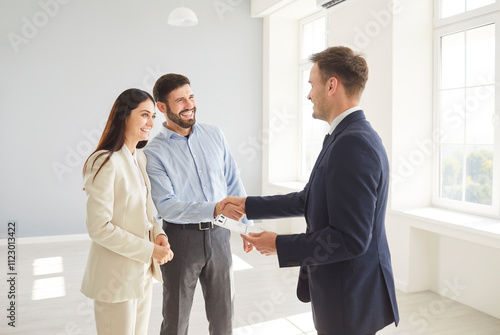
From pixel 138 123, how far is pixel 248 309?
2.16 metres

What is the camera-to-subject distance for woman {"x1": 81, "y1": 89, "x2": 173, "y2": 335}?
1.74 metres

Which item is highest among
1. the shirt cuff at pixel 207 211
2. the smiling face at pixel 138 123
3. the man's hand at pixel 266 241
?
the smiling face at pixel 138 123

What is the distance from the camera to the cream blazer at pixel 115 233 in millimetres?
1735

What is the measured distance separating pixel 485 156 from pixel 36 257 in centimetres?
459

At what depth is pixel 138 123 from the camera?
1899 millimetres

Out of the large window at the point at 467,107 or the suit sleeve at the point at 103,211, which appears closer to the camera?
the suit sleeve at the point at 103,211

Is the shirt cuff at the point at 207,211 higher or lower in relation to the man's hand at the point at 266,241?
higher

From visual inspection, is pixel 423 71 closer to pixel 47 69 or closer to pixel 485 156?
pixel 485 156

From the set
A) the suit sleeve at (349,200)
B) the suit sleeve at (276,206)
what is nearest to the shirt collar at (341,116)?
the suit sleeve at (349,200)

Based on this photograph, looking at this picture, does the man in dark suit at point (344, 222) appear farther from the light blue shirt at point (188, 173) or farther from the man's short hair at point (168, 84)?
the man's short hair at point (168, 84)

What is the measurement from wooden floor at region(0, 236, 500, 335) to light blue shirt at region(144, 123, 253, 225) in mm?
1350

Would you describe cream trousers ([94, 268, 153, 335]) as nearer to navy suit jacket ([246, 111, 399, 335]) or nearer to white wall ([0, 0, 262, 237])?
navy suit jacket ([246, 111, 399, 335])

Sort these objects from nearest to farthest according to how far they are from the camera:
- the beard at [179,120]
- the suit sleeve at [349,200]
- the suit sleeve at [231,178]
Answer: the suit sleeve at [349,200]
the beard at [179,120]
the suit sleeve at [231,178]

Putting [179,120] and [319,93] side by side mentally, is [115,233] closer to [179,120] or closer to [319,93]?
[179,120]
